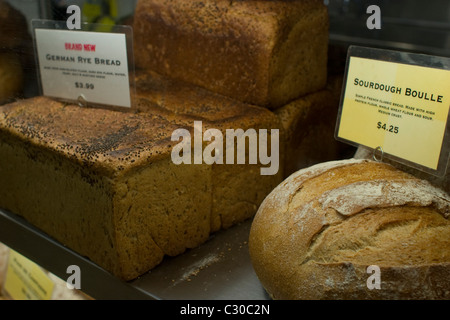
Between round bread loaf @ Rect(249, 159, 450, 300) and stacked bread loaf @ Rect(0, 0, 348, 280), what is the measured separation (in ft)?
0.80

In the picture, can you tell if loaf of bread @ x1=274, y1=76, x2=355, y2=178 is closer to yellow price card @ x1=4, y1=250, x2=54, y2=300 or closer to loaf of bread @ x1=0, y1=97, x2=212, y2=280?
loaf of bread @ x1=0, y1=97, x2=212, y2=280

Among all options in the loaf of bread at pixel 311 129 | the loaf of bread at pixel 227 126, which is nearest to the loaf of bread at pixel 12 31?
the loaf of bread at pixel 227 126

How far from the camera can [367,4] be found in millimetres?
1213

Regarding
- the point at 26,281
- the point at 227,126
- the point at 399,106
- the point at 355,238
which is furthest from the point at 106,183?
the point at 26,281

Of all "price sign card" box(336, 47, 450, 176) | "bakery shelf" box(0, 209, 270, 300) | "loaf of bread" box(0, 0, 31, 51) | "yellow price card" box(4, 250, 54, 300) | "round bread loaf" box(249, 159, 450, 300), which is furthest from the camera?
"yellow price card" box(4, 250, 54, 300)

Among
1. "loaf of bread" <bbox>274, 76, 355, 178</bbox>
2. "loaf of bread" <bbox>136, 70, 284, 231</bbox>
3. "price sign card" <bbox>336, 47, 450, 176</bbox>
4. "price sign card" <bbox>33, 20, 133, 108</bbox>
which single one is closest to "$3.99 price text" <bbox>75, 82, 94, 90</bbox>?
"price sign card" <bbox>33, 20, 133, 108</bbox>

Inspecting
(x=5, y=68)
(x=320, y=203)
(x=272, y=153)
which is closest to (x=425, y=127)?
(x=320, y=203)

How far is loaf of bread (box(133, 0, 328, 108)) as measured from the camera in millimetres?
1243

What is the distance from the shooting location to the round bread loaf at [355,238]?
74 centimetres

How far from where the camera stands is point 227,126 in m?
1.14

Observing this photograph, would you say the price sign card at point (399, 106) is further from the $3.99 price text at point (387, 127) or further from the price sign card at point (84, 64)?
the price sign card at point (84, 64)

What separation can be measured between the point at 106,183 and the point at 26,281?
978mm
